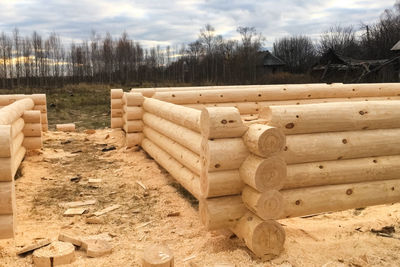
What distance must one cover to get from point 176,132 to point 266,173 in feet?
9.51

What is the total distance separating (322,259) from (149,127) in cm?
579

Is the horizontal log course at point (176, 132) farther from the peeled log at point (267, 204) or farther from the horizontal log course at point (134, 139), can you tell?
the peeled log at point (267, 204)

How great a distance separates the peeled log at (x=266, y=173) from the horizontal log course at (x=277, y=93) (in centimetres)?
611

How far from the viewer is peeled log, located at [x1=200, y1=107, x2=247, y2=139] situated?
3.87 meters

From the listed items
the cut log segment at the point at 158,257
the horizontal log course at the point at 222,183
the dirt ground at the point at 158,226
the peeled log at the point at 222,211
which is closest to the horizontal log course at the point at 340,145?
the horizontal log course at the point at 222,183

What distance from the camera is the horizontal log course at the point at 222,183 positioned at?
390 cm

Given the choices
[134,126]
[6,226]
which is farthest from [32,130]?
[6,226]

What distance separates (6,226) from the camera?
3.73 meters

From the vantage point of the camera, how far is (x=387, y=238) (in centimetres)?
423

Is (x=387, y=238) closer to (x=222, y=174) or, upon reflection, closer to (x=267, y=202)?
(x=267, y=202)

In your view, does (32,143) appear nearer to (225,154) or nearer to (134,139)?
(134,139)

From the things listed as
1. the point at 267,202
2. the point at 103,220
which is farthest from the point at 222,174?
the point at 103,220

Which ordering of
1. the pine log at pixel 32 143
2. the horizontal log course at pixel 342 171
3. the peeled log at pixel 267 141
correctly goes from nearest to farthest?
the peeled log at pixel 267 141 → the horizontal log course at pixel 342 171 → the pine log at pixel 32 143

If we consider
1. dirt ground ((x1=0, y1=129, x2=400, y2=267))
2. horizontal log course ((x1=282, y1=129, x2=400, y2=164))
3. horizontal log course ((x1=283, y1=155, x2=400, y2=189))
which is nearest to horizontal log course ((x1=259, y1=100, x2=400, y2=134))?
horizontal log course ((x1=282, y1=129, x2=400, y2=164))
